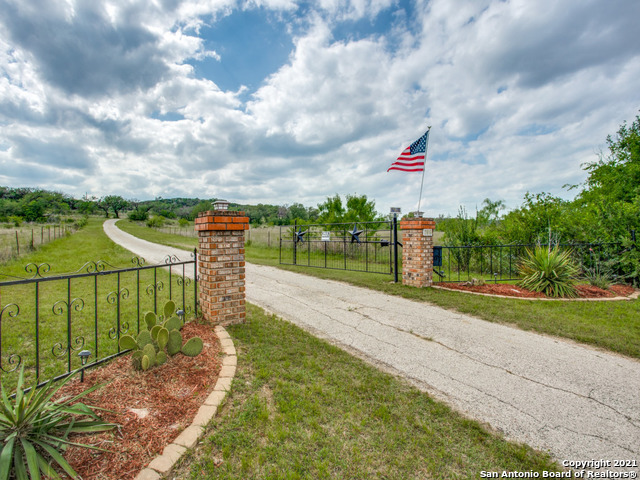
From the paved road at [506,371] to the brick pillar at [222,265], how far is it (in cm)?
119

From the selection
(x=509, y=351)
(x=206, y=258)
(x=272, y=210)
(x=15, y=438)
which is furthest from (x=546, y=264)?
(x=272, y=210)

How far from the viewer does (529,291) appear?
6660mm

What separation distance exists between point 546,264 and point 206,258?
23.1ft

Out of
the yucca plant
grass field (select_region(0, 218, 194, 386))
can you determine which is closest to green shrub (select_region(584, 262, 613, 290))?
the yucca plant

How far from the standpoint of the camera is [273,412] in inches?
93.4

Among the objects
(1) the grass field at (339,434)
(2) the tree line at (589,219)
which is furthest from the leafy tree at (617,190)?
(1) the grass field at (339,434)

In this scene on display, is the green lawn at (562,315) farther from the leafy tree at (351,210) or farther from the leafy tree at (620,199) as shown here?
the leafy tree at (351,210)

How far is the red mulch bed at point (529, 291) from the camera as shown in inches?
251

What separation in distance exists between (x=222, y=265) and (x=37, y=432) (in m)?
2.35

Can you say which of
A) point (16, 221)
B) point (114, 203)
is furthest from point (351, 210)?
point (114, 203)

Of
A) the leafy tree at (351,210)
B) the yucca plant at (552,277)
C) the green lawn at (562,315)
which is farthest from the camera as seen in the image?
the leafy tree at (351,210)

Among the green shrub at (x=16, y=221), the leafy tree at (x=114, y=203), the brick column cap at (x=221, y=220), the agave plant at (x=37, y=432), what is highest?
the leafy tree at (x=114, y=203)

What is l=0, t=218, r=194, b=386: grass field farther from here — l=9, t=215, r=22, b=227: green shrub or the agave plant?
l=9, t=215, r=22, b=227: green shrub

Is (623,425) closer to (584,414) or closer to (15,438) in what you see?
(584,414)
